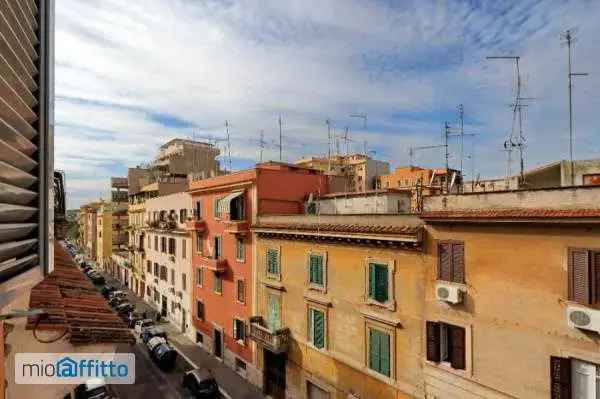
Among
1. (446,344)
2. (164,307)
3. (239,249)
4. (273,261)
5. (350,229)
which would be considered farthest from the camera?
(164,307)

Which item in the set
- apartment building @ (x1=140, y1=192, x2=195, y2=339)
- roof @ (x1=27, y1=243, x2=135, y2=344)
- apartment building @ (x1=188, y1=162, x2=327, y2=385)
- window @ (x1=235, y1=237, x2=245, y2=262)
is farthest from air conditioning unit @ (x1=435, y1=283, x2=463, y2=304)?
apartment building @ (x1=140, y1=192, x2=195, y2=339)

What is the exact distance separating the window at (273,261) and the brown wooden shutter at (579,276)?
1419 cm

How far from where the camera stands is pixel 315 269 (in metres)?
18.9

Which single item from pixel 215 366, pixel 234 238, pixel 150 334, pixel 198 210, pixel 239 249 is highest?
pixel 198 210

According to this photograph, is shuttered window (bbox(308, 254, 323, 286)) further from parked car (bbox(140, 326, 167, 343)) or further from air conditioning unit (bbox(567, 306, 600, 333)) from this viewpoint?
parked car (bbox(140, 326, 167, 343))

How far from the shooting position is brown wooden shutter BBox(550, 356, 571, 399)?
1052 cm

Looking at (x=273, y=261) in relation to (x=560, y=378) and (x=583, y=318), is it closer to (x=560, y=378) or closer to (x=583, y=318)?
(x=560, y=378)

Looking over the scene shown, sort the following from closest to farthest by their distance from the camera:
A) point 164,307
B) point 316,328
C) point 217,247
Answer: point 316,328 < point 217,247 < point 164,307

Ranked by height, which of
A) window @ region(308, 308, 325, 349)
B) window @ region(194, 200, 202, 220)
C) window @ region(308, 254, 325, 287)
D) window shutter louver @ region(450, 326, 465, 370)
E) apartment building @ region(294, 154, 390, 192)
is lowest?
window @ region(308, 308, 325, 349)

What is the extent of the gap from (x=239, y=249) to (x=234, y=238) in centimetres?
85

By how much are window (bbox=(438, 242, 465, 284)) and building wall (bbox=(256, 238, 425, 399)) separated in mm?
792

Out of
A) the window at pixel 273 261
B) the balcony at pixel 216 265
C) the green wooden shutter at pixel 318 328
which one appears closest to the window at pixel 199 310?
the balcony at pixel 216 265

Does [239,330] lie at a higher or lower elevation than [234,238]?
lower

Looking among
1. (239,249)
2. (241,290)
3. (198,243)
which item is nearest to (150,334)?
(198,243)
